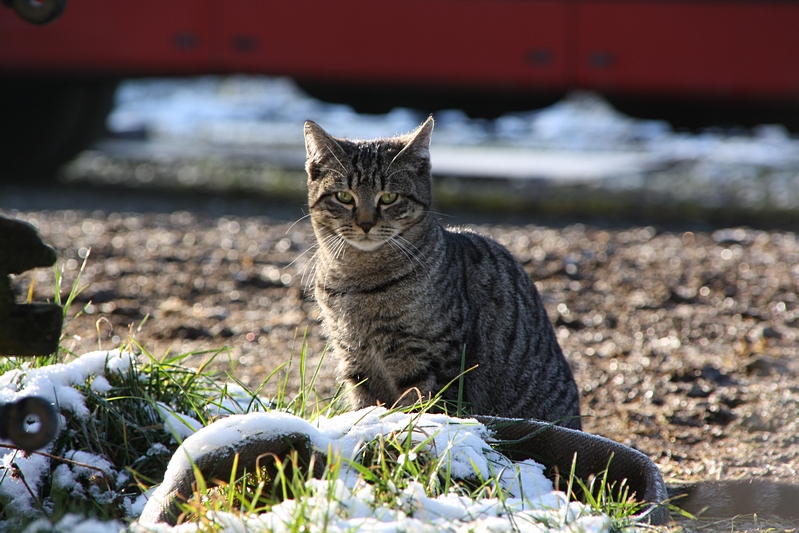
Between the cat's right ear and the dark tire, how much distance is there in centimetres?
473

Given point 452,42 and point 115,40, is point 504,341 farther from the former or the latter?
point 115,40

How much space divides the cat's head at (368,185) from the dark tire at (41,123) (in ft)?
15.8

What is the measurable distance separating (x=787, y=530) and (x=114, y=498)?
179 cm

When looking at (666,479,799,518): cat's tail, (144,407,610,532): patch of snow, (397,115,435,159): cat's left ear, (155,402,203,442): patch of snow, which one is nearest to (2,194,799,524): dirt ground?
(666,479,799,518): cat's tail

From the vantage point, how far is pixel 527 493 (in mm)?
2166

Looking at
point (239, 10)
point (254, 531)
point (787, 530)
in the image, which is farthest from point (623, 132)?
point (254, 531)

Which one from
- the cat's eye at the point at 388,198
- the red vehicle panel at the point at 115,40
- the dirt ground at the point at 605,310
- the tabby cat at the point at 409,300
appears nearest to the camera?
the tabby cat at the point at 409,300

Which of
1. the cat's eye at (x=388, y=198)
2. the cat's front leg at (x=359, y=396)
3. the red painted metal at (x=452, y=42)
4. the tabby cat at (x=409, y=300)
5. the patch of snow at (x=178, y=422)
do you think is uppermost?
the red painted metal at (x=452, y=42)

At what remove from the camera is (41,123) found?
7.34 meters

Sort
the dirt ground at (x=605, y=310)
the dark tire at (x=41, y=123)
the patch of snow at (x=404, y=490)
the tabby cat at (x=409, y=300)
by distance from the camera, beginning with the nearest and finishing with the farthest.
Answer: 1. the patch of snow at (x=404, y=490)
2. the tabby cat at (x=409, y=300)
3. the dirt ground at (x=605, y=310)
4. the dark tire at (x=41, y=123)

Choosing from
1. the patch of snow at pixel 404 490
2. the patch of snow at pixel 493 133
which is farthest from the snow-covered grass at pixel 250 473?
the patch of snow at pixel 493 133

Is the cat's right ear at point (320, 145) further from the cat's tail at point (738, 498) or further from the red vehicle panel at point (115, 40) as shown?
the red vehicle panel at point (115, 40)

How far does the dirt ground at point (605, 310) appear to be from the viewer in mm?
3109

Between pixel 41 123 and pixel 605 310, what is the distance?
5.38 meters
